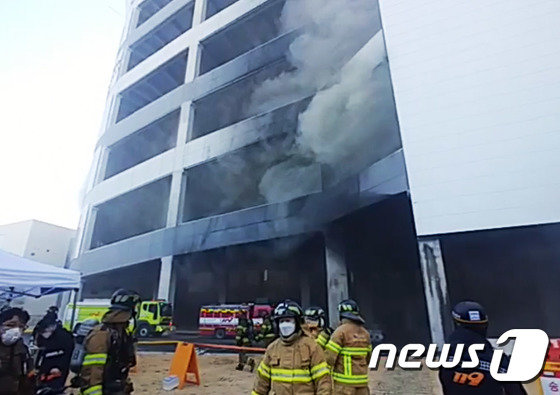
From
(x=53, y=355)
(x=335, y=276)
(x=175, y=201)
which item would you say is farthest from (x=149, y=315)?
(x=53, y=355)

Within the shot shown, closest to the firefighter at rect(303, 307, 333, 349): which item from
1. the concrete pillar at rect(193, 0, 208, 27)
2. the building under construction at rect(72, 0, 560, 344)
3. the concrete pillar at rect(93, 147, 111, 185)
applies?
the building under construction at rect(72, 0, 560, 344)

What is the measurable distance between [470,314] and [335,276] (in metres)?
10.00

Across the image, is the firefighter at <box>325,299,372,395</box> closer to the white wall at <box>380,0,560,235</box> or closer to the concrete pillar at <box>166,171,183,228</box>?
the white wall at <box>380,0,560,235</box>

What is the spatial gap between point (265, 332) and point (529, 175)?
7.06 m

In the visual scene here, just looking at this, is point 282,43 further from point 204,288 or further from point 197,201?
point 204,288

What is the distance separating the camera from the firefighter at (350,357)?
280cm

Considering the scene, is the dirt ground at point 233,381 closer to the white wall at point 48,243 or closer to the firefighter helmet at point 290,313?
the firefighter helmet at point 290,313

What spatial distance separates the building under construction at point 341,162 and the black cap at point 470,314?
6888mm

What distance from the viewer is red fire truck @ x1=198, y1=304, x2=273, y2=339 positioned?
45.0 ft

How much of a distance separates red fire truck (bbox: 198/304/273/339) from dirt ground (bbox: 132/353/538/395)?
240 inches

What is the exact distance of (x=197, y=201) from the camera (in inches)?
760

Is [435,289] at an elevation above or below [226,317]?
above

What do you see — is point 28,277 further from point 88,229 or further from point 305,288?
point 88,229

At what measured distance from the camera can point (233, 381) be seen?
238 inches
